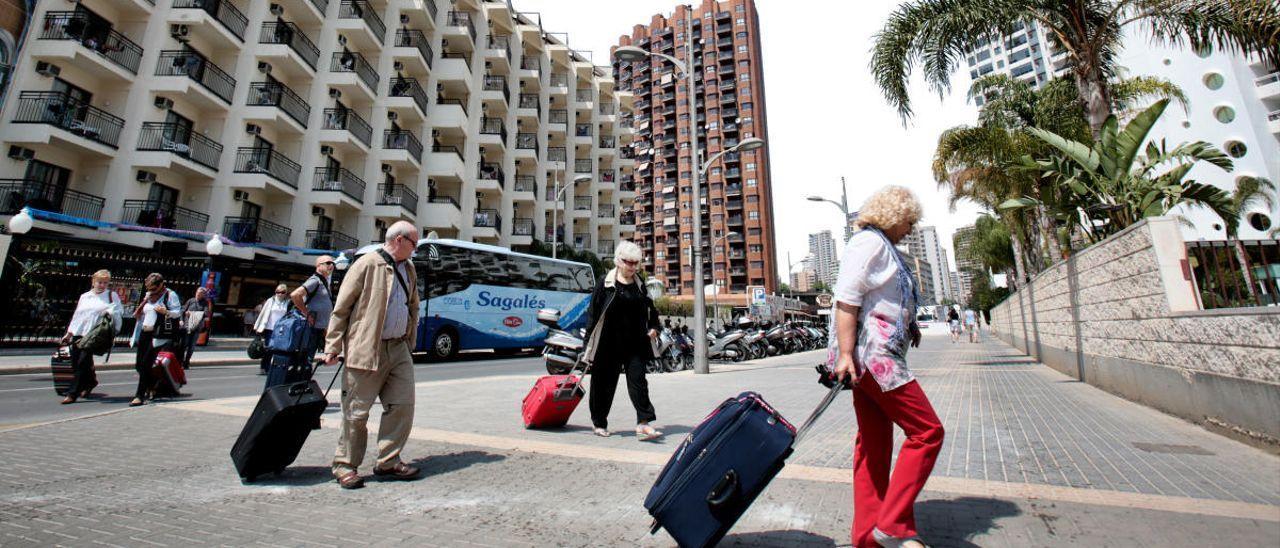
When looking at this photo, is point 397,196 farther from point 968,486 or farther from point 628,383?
point 968,486

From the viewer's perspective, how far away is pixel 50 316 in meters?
13.2

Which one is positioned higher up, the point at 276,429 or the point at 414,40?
the point at 414,40

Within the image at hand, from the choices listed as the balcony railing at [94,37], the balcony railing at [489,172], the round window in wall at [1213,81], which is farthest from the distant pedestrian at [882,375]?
the round window in wall at [1213,81]

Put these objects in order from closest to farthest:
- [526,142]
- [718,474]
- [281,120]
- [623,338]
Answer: [718,474]
[623,338]
[281,120]
[526,142]

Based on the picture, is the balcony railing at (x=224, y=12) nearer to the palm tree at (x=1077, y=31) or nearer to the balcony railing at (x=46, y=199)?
the balcony railing at (x=46, y=199)

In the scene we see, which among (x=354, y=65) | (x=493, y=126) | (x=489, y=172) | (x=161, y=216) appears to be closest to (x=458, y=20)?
(x=493, y=126)

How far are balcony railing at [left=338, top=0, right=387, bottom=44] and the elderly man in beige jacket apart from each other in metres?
28.9

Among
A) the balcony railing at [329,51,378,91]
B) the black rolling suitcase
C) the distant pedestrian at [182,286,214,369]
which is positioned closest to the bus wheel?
the distant pedestrian at [182,286,214,369]

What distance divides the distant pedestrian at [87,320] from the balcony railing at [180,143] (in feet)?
58.8

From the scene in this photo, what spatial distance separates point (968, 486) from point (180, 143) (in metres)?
Answer: 27.2

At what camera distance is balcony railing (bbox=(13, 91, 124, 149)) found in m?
16.5

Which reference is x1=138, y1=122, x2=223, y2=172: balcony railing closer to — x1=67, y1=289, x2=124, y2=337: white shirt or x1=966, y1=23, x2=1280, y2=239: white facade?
x1=67, y1=289, x2=124, y2=337: white shirt

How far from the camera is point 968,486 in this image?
10.0ft

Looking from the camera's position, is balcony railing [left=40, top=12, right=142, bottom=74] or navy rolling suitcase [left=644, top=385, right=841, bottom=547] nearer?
navy rolling suitcase [left=644, top=385, right=841, bottom=547]
